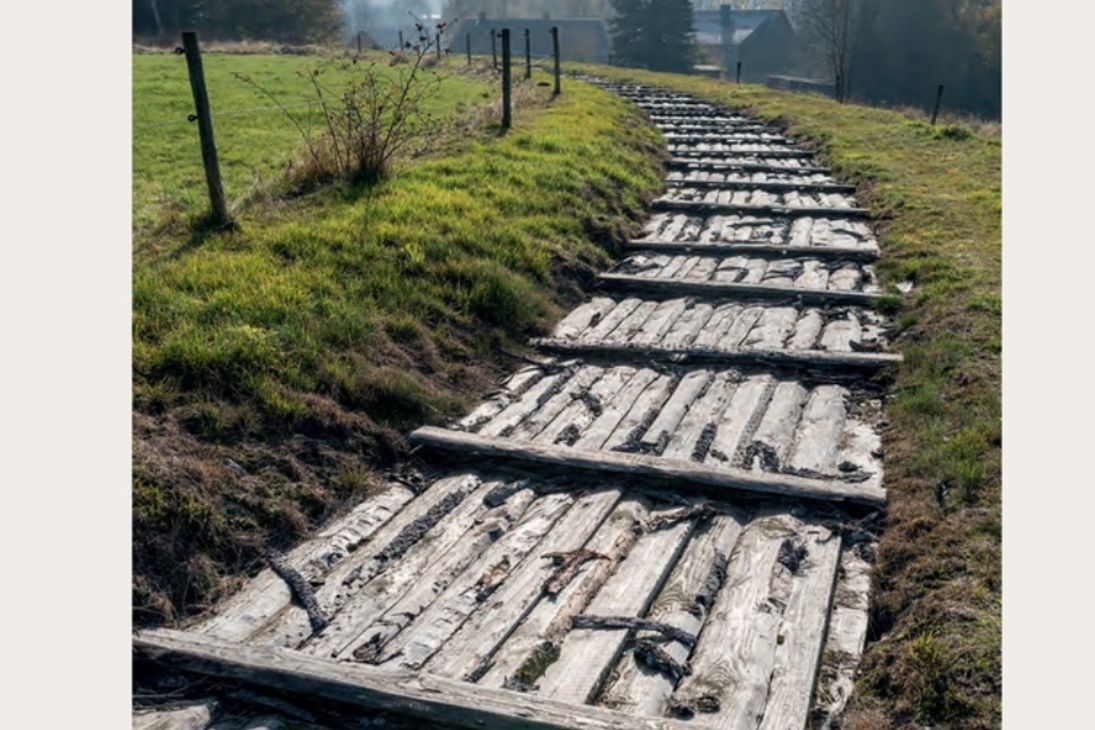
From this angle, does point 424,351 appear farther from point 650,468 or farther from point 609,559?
point 609,559

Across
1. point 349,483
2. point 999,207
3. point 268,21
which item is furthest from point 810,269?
point 268,21

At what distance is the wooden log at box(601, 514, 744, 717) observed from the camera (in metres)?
3.34

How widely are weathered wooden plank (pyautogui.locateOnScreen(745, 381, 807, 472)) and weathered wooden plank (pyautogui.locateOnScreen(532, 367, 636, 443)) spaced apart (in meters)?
0.97

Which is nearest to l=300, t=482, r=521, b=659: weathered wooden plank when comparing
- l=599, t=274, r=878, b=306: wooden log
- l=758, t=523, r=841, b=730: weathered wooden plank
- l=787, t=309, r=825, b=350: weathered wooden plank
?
l=758, t=523, r=841, b=730: weathered wooden plank

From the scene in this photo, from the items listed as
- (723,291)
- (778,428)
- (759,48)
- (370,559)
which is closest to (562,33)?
(759,48)

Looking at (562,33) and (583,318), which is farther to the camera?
(562,33)

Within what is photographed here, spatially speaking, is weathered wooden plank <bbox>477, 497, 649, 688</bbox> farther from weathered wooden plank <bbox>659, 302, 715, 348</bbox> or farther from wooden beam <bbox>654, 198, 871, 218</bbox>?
wooden beam <bbox>654, 198, 871, 218</bbox>

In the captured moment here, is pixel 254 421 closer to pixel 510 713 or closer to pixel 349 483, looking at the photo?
pixel 349 483

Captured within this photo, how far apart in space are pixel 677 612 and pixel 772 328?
12.5 feet

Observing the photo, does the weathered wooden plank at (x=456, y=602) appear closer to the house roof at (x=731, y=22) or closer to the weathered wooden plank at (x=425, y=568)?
the weathered wooden plank at (x=425, y=568)

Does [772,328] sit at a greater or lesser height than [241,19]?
lesser

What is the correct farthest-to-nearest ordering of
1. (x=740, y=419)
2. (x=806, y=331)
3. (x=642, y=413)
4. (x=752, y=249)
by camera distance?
1. (x=752, y=249)
2. (x=806, y=331)
3. (x=642, y=413)
4. (x=740, y=419)

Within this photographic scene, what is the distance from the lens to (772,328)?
23.7ft

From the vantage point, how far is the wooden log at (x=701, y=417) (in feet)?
17.1
